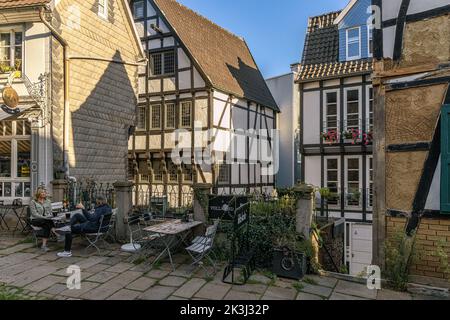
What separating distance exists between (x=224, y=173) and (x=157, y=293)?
11909 mm

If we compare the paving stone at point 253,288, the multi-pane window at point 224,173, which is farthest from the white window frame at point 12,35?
the multi-pane window at point 224,173

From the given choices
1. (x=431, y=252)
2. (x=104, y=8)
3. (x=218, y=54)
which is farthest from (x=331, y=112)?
(x=104, y=8)

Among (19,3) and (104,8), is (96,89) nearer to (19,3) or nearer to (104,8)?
(104,8)

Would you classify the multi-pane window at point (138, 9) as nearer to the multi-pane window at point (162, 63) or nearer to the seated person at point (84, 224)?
the multi-pane window at point (162, 63)

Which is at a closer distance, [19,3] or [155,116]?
[19,3]

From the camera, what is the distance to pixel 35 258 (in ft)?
22.5

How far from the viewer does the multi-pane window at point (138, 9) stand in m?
17.4

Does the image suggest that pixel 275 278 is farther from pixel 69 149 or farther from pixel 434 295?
pixel 69 149

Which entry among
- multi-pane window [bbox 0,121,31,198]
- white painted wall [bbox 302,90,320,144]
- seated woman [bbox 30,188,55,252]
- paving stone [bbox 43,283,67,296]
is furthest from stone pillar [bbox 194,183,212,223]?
white painted wall [bbox 302,90,320,144]

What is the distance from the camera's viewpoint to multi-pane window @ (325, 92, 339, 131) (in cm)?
1477

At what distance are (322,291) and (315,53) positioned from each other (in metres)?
12.6

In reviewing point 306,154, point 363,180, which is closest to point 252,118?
point 306,154

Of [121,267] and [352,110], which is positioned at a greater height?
[352,110]

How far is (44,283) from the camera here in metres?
5.53
